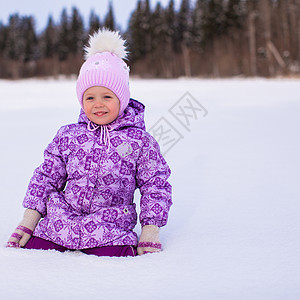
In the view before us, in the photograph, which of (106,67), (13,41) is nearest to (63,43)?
(13,41)

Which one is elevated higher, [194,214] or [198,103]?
[198,103]

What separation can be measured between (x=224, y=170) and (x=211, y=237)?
118 cm

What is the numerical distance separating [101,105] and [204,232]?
67 cm

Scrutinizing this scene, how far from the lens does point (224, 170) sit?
264 centimetres

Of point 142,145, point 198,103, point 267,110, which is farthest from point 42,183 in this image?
point 198,103

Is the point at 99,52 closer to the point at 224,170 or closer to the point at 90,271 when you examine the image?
the point at 90,271

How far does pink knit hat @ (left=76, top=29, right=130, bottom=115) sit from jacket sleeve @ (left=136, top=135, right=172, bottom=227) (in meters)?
0.21

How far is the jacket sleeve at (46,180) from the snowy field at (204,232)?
198 millimetres

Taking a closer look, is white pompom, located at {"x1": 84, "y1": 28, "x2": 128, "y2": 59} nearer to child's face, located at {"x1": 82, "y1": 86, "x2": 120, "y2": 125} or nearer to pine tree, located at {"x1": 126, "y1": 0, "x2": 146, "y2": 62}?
child's face, located at {"x1": 82, "y1": 86, "x2": 120, "y2": 125}

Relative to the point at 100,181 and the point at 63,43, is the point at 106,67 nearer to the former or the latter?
the point at 100,181

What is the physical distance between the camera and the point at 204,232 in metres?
1.58

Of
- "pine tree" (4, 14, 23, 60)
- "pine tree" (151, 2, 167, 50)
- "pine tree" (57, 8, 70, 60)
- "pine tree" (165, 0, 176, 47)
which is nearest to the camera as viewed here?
"pine tree" (151, 2, 167, 50)

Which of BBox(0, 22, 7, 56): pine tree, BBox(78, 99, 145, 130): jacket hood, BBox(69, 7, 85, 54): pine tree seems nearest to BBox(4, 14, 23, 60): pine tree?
BBox(0, 22, 7, 56): pine tree

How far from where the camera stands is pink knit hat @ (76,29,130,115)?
1452 millimetres
